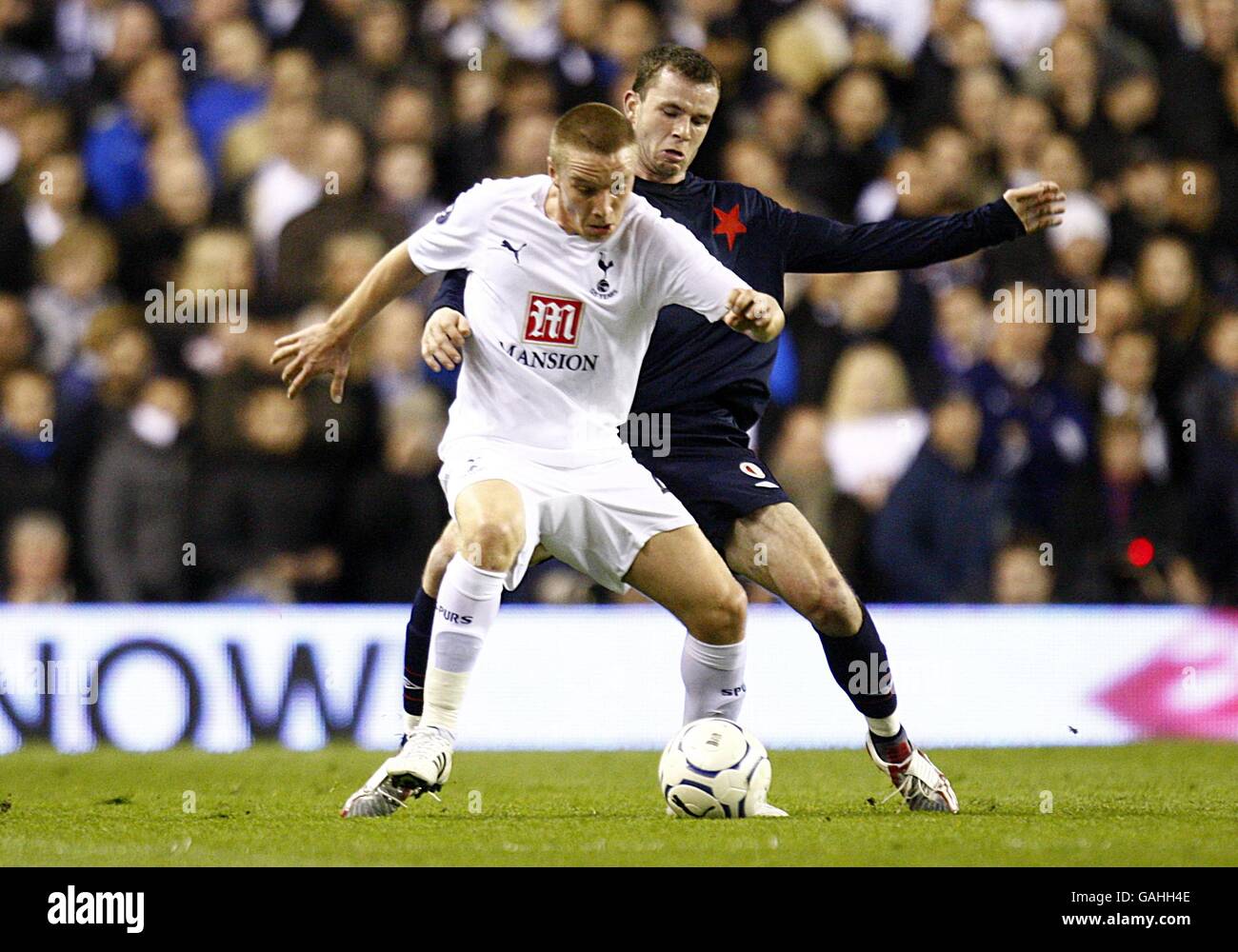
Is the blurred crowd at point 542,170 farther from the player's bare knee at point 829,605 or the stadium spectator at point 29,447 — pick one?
the player's bare knee at point 829,605

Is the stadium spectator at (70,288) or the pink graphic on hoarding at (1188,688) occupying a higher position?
the stadium spectator at (70,288)

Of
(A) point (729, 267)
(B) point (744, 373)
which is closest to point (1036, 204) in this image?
(A) point (729, 267)

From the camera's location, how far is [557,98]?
395 inches

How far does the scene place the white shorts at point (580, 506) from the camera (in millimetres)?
5539

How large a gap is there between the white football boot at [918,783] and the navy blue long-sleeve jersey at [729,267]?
4.16 ft

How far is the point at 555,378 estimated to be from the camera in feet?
18.6

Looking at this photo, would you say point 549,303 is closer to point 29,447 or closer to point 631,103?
point 631,103

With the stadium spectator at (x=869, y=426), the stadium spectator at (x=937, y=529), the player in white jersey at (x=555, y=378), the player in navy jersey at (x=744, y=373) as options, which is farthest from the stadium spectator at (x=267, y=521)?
the player in white jersey at (x=555, y=378)

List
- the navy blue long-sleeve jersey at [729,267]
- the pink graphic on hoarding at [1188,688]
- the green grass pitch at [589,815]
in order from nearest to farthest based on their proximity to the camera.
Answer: the green grass pitch at [589,815] < the navy blue long-sleeve jersey at [729,267] < the pink graphic on hoarding at [1188,688]

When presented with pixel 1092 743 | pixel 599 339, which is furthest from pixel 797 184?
pixel 599 339

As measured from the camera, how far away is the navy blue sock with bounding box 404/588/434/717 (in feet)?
20.2

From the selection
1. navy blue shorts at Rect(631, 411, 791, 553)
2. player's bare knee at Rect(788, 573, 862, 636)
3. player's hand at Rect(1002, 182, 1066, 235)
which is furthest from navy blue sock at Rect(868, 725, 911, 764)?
player's hand at Rect(1002, 182, 1066, 235)

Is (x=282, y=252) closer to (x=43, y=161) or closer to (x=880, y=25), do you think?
(x=43, y=161)

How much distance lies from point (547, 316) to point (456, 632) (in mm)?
958
